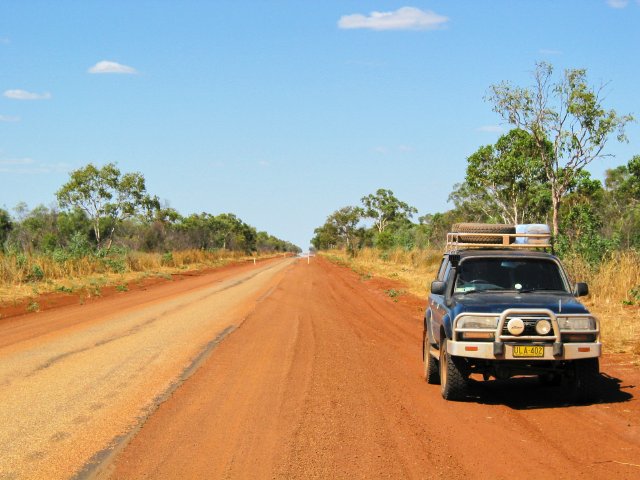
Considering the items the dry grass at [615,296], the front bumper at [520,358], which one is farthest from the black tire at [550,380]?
the dry grass at [615,296]

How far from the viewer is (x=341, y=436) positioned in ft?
22.9

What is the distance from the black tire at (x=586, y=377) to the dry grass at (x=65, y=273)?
18021 millimetres

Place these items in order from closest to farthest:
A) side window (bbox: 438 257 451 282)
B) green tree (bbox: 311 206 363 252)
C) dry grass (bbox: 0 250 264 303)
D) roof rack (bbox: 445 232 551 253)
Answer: roof rack (bbox: 445 232 551 253) → side window (bbox: 438 257 451 282) → dry grass (bbox: 0 250 264 303) → green tree (bbox: 311 206 363 252)

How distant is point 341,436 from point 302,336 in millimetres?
7720

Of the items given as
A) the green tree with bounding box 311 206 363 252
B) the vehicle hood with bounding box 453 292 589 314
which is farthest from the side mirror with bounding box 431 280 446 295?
the green tree with bounding box 311 206 363 252

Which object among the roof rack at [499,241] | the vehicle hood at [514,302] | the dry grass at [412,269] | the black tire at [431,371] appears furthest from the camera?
the dry grass at [412,269]

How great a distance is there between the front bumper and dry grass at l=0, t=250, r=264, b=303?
17389mm

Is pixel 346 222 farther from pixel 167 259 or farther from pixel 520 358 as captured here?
pixel 520 358

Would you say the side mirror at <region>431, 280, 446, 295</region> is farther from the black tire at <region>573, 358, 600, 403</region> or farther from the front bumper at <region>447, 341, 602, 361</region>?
the black tire at <region>573, 358, 600, 403</region>

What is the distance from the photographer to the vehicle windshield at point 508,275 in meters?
9.38

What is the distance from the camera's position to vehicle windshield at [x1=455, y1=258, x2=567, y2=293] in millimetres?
9375

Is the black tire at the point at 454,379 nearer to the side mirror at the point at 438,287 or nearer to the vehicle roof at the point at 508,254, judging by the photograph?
the side mirror at the point at 438,287

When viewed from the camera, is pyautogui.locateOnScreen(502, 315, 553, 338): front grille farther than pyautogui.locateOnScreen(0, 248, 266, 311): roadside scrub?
No

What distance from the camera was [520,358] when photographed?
7930 mm
